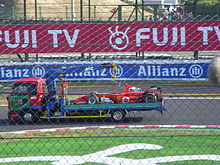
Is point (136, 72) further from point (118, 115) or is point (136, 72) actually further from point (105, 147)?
point (105, 147)

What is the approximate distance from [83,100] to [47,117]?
1258mm

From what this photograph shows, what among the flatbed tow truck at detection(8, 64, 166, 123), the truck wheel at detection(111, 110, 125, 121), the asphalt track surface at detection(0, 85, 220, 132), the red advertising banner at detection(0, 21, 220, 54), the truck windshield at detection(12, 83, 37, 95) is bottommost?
the asphalt track surface at detection(0, 85, 220, 132)

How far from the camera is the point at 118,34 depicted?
718 inches

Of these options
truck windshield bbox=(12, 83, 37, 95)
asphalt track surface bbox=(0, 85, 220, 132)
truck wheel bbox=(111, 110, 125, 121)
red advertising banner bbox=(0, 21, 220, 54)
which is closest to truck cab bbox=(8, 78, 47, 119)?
truck windshield bbox=(12, 83, 37, 95)

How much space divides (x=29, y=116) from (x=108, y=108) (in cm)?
233

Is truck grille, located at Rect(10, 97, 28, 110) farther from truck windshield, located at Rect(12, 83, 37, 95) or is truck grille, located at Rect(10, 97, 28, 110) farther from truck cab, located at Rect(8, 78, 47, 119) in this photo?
truck windshield, located at Rect(12, 83, 37, 95)

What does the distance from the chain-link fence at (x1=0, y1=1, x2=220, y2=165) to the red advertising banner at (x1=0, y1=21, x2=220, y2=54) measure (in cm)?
4

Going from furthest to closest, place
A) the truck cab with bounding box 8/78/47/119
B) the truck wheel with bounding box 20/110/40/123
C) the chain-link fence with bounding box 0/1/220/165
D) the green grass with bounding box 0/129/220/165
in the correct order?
1. the truck wheel with bounding box 20/110/40/123
2. the truck cab with bounding box 8/78/47/119
3. the green grass with bounding box 0/129/220/165
4. the chain-link fence with bounding box 0/1/220/165

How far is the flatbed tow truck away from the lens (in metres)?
12.0

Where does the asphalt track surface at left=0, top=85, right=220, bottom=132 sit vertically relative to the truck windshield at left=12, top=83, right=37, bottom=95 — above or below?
below

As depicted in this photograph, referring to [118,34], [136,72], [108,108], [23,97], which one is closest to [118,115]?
[108,108]

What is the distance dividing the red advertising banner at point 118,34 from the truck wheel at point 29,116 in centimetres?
570

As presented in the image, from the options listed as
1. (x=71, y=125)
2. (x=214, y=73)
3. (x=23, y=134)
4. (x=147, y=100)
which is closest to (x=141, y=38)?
(x=147, y=100)

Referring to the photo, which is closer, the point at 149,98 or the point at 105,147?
the point at 105,147
